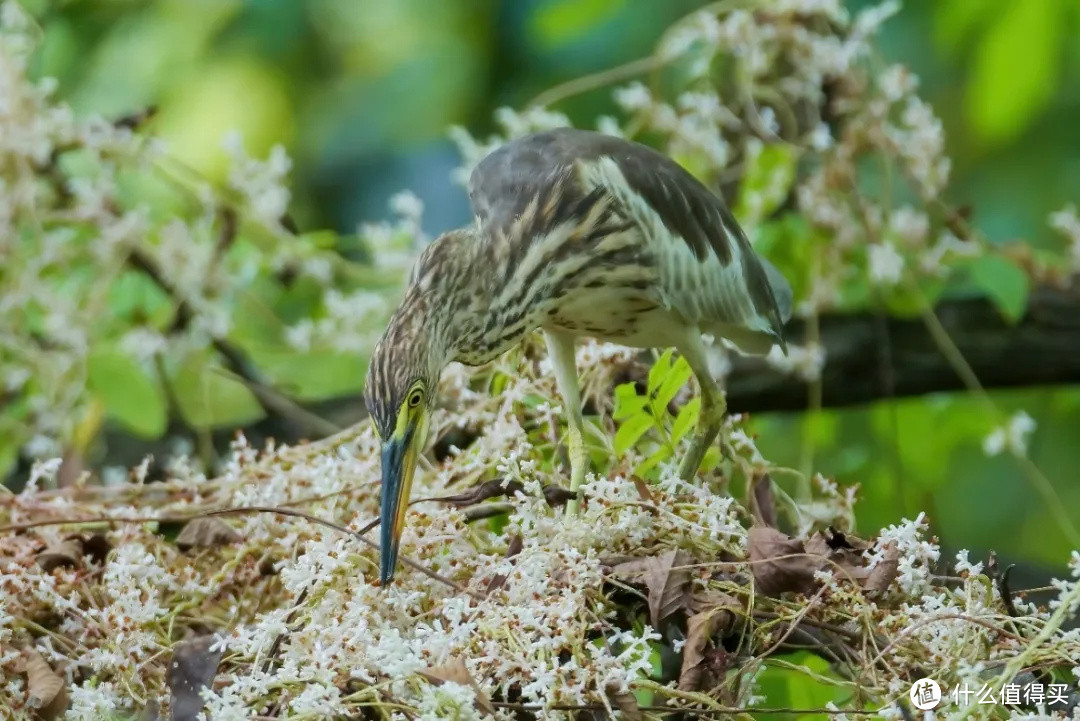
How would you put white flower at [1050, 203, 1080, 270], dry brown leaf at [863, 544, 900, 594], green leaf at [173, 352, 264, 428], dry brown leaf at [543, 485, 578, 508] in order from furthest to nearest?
white flower at [1050, 203, 1080, 270], green leaf at [173, 352, 264, 428], dry brown leaf at [543, 485, 578, 508], dry brown leaf at [863, 544, 900, 594]

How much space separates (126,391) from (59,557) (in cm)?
61

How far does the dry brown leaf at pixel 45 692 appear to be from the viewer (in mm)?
932

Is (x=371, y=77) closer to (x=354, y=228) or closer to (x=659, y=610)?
(x=354, y=228)

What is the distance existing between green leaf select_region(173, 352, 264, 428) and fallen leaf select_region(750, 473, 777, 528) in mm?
955

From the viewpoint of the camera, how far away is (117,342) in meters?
1.91

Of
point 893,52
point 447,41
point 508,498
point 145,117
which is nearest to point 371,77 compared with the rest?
point 447,41

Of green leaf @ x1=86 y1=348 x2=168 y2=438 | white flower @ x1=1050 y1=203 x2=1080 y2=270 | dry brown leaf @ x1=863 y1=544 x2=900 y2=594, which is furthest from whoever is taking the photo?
white flower @ x1=1050 y1=203 x2=1080 y2=270

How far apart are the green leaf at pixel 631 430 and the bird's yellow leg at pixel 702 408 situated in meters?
0.05

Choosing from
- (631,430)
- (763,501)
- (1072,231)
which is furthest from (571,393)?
(1072,231)

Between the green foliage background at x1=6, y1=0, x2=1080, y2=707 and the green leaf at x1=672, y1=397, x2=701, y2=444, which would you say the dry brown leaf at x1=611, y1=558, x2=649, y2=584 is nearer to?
the green leaf at x1=672, y1=397, x2=701, y2=444

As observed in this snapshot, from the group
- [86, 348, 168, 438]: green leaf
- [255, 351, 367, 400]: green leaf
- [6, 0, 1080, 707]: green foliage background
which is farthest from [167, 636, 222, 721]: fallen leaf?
[6, 0, 1080, 707]: green foliage background

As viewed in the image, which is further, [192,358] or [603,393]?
[192,358]

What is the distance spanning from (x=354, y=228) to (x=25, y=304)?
1457mm

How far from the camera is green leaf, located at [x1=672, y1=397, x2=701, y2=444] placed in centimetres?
108
